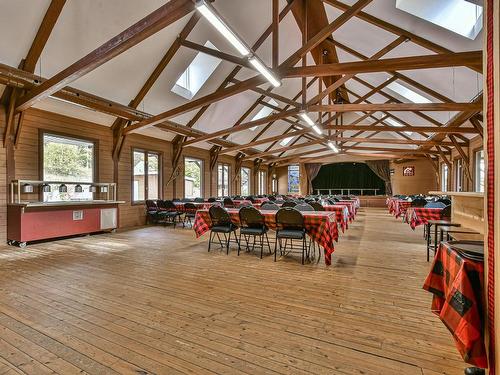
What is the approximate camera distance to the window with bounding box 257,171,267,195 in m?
16.9

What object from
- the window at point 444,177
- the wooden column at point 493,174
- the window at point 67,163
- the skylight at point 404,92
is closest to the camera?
Answer: the wooden column at point 493,174

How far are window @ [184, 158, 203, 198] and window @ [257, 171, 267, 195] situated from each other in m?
Answer: 6.03

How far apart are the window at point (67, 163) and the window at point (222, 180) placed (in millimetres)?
6053

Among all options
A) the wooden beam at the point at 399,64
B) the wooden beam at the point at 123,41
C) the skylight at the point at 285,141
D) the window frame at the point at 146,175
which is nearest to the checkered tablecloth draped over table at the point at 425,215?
the wooden beam at the point at 399,64

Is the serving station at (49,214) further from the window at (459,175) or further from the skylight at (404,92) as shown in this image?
the window at (459,175)

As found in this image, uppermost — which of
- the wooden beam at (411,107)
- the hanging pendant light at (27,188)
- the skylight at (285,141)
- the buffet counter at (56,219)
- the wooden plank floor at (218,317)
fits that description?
the skylight at (285,141)

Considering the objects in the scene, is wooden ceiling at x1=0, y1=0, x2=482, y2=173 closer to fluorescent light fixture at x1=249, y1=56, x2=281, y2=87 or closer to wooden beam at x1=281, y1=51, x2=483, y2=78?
wooden beam at x1=281, y1=51, x2=483, y2=78

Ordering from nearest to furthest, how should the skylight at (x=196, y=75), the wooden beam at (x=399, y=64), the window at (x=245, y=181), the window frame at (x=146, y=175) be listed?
the wooden beam at (x=399, y=64), the skylight at (x=196, y=75), the window frame at (x=146, y=175), the window at (x=245, y=181)

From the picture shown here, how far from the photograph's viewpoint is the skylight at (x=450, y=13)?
4268 millimetres

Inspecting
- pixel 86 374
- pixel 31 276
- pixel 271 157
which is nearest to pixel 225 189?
pixel 271 157

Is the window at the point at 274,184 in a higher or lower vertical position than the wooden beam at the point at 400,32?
lower

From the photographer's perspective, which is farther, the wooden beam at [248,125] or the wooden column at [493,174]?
the wooden beam at [248,125]

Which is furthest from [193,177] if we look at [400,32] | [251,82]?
[400,32]

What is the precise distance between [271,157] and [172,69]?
376 inches
